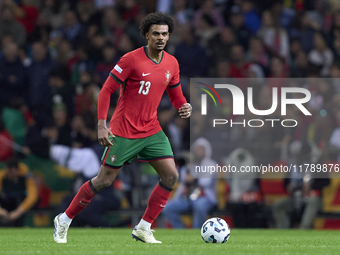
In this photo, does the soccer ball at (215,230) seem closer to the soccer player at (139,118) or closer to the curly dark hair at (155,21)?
the soccer player at (139,118)

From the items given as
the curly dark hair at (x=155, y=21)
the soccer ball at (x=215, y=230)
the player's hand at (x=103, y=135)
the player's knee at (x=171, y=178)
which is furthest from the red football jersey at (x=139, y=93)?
the soccer ball at (x=215, y=230)

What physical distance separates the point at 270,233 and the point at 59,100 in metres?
5.09

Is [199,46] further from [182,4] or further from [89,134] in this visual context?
[89,134]

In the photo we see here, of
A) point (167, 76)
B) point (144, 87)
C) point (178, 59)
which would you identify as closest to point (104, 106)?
point (144, 87)

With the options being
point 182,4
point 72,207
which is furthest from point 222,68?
point 72,207

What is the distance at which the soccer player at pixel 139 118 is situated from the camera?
7.55 meters

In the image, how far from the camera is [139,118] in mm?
7648

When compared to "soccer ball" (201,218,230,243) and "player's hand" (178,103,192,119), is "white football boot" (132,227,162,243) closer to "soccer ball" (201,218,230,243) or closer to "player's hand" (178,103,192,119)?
"soccer ball" (201,218,230,243)

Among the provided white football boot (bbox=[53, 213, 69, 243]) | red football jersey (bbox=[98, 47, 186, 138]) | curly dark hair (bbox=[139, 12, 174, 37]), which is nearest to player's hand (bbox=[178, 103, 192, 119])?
red football jersey (bbox=[98, 47, 186, 138])

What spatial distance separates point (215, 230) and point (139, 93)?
1.73m

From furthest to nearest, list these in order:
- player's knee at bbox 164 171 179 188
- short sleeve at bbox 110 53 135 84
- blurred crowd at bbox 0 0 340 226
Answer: blurred crowd at bbox 0 0 340 226 → player's knee at bbox 164 171 179 188 → short sleeve at bbox 110 53 135 84

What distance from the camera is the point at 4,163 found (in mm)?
12367

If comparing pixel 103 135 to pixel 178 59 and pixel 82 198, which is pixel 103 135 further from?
pixel 178 59

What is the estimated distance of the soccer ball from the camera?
7690 mm
